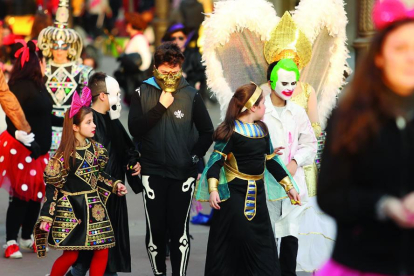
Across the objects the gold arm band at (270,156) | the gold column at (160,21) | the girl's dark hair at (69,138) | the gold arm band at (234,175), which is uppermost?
the gold column at (160,21)

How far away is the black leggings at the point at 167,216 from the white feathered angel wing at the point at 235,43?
86 cm

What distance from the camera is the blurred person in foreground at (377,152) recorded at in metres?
2.95

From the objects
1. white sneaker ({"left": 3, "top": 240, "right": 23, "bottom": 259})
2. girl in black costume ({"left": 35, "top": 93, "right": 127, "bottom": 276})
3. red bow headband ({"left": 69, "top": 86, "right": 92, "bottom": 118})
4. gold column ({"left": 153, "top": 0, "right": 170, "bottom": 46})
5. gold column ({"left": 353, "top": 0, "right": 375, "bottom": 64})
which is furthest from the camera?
Result: gold column ({"left": 153, "top": 0, "right": 170, "bottom": 46})

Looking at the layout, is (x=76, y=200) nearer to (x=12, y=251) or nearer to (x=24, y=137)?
(x=24, y=137)

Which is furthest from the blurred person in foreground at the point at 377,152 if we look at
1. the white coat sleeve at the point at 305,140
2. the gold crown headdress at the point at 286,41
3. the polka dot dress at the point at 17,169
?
the polka dot dress at the point at 17,169

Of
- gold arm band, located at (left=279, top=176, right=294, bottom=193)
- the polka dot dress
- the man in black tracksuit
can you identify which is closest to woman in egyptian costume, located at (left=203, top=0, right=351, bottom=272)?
the man in black tracksuit

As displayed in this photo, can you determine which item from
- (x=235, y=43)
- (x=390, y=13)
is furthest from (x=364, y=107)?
(x=235, y=43)

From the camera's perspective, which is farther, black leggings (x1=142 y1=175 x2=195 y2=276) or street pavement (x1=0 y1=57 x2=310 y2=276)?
street pavement (x1=0 y1=57 x2=310 y2=276)

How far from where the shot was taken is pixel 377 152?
296 cm

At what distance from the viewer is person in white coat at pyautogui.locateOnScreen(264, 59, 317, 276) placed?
A: 20.6 ft

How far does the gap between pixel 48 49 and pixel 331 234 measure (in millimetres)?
3279

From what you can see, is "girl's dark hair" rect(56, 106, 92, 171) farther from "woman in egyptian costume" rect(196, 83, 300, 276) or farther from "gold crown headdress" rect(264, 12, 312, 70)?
"gold crown headdress" rect(264, 12, 312, 70)

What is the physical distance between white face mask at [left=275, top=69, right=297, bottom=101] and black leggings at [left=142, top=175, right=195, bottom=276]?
0.91m

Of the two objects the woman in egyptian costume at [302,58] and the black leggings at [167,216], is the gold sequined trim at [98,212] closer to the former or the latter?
the black leggings at [167,216]
